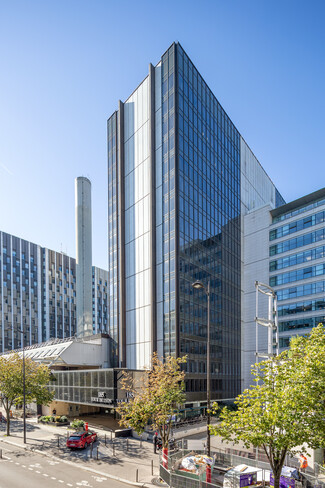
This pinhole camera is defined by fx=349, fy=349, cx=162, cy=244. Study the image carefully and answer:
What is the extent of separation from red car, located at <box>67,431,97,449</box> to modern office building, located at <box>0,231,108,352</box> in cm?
8094

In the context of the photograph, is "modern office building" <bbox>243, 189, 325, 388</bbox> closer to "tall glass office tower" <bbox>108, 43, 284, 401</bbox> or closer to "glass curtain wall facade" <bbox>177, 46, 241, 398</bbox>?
"glass curtain wall facade" <bbox>177, 46, 241, 398</bbox>

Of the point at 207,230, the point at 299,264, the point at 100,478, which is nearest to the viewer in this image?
the point at 100,478

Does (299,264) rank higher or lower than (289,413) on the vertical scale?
higher

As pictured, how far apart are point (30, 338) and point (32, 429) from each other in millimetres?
76494

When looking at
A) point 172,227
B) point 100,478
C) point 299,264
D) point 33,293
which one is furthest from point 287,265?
point 33,293

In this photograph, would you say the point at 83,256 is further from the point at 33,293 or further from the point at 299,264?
the point at 33,293

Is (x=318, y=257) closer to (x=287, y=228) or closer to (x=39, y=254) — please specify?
(x=287, y=228)

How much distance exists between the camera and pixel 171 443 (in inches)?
1088

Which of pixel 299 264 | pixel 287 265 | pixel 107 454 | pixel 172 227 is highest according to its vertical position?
pixel 172 227

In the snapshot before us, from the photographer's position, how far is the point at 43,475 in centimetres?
2238

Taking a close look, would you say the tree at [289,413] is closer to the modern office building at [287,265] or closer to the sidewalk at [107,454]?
the sidewalk at [107,454]

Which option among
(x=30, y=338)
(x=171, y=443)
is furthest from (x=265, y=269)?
(x=30, y=338)

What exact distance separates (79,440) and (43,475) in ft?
22.8

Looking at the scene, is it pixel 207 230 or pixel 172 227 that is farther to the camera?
pixel 207 230
